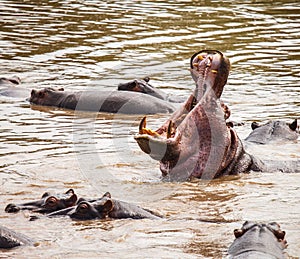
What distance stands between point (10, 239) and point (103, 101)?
601 centimetres

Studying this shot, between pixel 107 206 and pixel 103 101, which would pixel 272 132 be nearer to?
pixel 103 101

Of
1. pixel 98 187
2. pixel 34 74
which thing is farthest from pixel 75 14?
pixel 98 187

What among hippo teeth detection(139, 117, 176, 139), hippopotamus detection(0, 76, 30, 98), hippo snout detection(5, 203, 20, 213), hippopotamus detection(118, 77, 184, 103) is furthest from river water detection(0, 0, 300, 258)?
hippopotamus detection(118, 77, 184, 103)

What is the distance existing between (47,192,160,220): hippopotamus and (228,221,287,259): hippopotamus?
1.02 metres

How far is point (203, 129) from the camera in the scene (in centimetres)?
754

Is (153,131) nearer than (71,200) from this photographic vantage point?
No

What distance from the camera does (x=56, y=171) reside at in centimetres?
806

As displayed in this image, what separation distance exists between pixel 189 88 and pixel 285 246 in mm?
7346

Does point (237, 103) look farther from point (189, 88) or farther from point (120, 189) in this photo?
point (120, 189)

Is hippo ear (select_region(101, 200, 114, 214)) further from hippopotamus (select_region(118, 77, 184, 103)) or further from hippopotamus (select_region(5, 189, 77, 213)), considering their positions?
Result: hippopotamus (select_region(118, 77, 184, 103))

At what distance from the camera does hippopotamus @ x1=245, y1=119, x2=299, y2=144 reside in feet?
30.5

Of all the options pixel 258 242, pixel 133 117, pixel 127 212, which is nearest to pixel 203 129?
pixel 127 212

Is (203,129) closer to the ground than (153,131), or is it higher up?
closer to the ground

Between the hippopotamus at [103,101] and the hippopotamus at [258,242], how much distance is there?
18.6 feet
